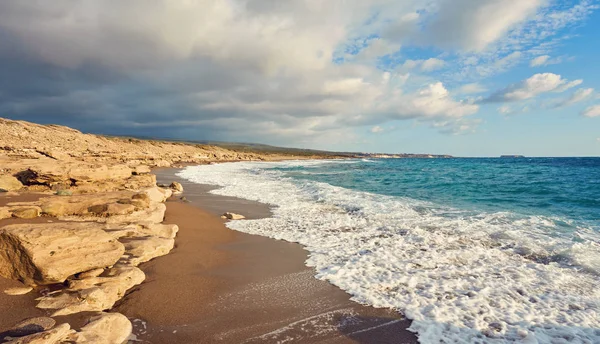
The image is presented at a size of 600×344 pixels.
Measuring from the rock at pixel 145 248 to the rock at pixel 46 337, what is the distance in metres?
2.79

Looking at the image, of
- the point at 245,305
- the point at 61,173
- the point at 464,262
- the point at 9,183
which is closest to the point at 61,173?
the point at 61,173

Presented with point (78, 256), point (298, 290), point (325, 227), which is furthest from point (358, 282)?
point (78, 256)

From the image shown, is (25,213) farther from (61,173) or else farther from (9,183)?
(9,183)

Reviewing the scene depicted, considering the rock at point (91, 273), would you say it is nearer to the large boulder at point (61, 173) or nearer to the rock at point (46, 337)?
the rock at point (46, 337)

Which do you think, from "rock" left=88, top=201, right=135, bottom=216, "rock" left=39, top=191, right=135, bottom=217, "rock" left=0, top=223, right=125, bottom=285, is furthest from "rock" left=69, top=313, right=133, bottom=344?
"rock" left=39, top=191, right=135, bottom=217

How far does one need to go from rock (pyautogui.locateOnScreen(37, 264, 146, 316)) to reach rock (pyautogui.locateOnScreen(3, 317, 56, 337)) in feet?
1.02

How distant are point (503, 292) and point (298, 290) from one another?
397cm

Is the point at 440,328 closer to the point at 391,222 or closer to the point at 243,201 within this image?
the point at 391,222

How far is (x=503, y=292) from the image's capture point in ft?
19.3

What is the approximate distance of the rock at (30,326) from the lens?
394cm

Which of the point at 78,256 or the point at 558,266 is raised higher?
the point at 78,256

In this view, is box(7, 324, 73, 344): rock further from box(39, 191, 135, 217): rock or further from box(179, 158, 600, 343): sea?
box(39, 191, 135, 217): rock

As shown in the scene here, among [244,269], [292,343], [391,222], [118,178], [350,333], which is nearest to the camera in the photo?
[292,343]

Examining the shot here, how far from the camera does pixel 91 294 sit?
497 centimetres
